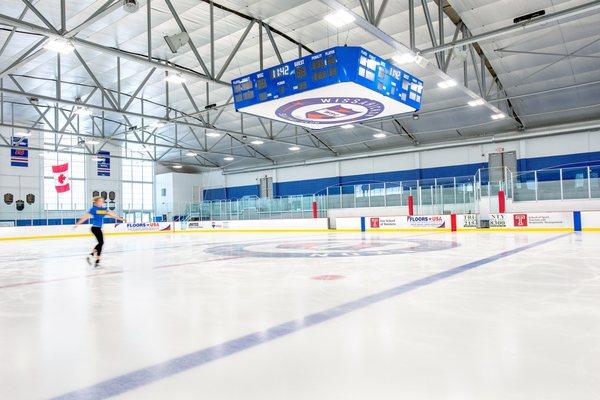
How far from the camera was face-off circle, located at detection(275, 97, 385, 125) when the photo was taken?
39.2 feet

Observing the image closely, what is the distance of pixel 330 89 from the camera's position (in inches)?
429

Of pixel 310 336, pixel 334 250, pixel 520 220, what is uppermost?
pixel 520 220

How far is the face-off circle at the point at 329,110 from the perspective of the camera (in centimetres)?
1195

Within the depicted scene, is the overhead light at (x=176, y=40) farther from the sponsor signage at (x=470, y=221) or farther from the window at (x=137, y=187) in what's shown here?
the window at (x=137, y=187)

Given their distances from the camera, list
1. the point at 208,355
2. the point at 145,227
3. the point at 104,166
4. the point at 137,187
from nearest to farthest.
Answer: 1. the point at 208,355
2. the point at 145,227
3. the point at 104,166
4. the point at 137,187

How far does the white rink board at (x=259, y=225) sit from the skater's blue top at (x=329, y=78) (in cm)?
1540

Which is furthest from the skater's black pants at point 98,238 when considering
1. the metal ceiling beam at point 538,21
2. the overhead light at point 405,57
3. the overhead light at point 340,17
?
the metal ceiling beam at point 538,21

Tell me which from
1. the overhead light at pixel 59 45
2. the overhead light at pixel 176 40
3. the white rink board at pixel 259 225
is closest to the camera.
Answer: the overhead light at pixel 59 45

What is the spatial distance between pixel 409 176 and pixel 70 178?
27272 mm

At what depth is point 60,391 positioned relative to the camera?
2.41 meters

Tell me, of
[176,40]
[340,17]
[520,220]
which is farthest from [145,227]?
[340,17]

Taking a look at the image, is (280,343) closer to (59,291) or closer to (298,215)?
(59,291)

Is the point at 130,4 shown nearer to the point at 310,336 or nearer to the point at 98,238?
the point at 98,238

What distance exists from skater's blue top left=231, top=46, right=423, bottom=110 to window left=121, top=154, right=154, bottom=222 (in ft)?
95.0
